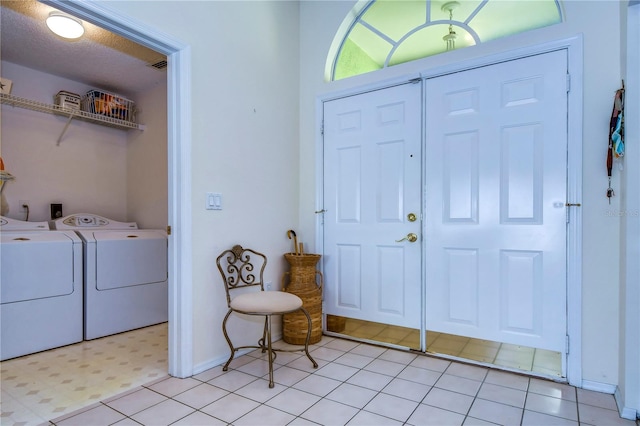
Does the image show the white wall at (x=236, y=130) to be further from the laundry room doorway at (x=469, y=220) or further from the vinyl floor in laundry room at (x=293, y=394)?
the laundry room doorway at (x=469, y=220)

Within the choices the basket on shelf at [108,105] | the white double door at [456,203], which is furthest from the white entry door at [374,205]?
the basket on shelf at [108,105]

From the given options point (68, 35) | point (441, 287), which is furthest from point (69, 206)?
point (441, 287)

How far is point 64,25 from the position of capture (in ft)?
7.74

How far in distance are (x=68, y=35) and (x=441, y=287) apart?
128 inches

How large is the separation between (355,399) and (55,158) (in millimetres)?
3815

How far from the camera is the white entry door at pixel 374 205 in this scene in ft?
8.48

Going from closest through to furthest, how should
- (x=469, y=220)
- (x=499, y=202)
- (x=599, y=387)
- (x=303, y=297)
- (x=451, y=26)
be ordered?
(x=599, y=387) < (x=499, y=202) < (x=469, y=220) < (x=451, y=26) < (x=303, y=297)

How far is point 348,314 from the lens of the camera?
9.46 ft

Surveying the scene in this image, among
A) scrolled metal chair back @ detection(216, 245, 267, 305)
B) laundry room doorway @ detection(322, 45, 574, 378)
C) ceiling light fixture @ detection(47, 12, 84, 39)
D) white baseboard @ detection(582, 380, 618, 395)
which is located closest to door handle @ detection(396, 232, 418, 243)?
laundry room doorway @ detection(322, 45, 574, 378)

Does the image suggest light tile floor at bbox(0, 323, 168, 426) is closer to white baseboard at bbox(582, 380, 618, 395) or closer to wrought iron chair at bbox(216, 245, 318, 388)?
wrought iron chair at bbox(216, 245, 318, 388)

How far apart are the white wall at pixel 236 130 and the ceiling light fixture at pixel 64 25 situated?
0.84 m

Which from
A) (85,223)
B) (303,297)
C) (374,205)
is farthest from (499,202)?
(85,223)

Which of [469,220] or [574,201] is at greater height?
[574,201]

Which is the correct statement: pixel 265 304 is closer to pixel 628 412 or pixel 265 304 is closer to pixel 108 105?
pixel 628 412
